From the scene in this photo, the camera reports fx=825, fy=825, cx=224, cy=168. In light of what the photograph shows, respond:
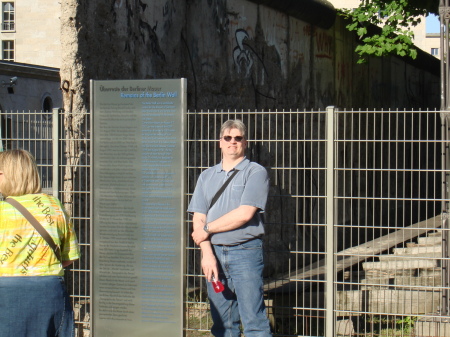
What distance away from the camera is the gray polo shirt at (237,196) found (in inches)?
239

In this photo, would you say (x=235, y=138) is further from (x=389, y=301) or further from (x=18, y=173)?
(x=389, y=301)

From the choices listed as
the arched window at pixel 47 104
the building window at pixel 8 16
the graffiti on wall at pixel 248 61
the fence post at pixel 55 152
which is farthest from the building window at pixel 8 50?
the fence post at pixel 55 152

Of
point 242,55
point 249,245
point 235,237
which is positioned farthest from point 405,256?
point 242,55

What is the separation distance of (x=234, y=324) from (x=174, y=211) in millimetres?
1126

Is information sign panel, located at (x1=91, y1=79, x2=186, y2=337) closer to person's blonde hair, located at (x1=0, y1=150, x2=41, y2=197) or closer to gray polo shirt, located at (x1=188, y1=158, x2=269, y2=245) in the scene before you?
gray polo shirt, located at (x1=188, y1=158, x2=269, y2=245)

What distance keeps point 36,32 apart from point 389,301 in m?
45.2

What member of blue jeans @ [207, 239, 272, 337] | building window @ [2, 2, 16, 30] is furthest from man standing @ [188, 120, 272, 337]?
building window @ [2, 2, 16, 30]

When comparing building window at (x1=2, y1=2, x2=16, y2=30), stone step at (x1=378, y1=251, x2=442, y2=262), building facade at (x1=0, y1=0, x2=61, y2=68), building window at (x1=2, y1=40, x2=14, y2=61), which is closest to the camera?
stone step at (x1=378, y1=251, x2=442, y2=262)

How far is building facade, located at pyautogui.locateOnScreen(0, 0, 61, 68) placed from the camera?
161 ft

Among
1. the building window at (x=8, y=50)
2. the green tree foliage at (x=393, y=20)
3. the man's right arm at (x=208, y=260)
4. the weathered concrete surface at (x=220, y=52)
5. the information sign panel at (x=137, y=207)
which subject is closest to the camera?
the man's right arm at (x=208, y=260)

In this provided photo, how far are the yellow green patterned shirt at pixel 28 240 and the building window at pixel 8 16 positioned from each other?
166 feet

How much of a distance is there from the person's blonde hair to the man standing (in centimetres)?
174

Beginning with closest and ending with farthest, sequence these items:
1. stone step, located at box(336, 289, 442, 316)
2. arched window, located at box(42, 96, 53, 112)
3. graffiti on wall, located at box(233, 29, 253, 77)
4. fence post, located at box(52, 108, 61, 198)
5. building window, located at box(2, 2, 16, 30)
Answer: stone step, located at box(336, 289, 442, 316), fence post, located at box(52, 108, 61, 198), graffiti on wall, located at box(233, 29, 253, 77), arched window, located at box(42, 96, 53, 112), building window, located at box(2, 2, 16, 30)

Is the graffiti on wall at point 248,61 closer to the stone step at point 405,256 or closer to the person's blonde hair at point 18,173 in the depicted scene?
the stone step at point 405,256
